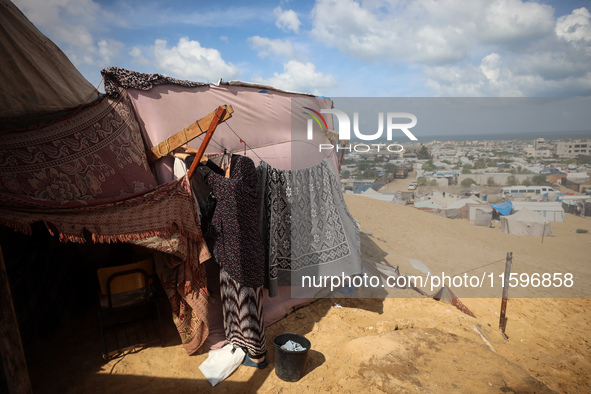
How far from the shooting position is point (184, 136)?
273cm

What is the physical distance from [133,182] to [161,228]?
0.54 metres

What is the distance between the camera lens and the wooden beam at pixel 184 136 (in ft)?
8.33

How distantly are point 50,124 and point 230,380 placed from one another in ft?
8.74

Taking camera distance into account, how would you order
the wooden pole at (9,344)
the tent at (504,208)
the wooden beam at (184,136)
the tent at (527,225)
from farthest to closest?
the tent at (504,208), the tent at (527,225), the wooden beam at (184,136), the wooden pole at (9,344)

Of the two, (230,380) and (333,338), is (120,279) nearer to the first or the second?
(230,380)

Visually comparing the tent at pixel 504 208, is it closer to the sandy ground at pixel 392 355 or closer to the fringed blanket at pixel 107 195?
the sandy ground at pixel 392 355

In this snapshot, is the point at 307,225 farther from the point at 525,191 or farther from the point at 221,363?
the point at 525,191

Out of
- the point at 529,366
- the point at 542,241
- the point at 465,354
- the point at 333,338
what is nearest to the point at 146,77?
the point at 333,338

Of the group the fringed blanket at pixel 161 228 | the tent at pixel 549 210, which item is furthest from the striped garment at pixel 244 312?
the tent at pixel 549 210

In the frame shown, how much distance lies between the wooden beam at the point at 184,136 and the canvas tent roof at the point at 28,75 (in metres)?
0.73

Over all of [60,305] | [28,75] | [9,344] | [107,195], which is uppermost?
[28,75]

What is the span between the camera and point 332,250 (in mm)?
3785

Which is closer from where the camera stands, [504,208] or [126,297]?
[126,297]

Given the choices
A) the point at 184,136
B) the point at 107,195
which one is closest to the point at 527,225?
the point at 184,136
